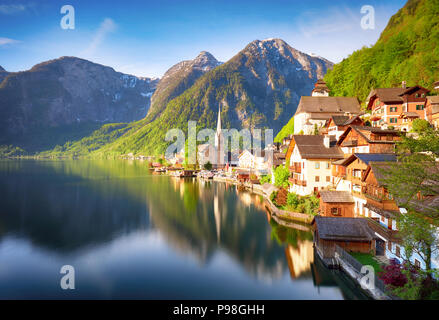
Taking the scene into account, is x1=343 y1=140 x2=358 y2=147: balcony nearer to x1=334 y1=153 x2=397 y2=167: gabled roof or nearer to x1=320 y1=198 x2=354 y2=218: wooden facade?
x1=334 y1=153 x2=397 y2=167: gabled roof

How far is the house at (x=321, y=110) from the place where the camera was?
248 feet

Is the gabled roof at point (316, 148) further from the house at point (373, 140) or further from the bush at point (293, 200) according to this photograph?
the bush at point (293, 200)

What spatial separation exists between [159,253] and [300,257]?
1599 cm

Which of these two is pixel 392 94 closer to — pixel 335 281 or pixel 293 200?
pixel 293 200

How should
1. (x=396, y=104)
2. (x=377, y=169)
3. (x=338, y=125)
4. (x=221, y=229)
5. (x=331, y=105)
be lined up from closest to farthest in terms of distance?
(x=377, y=169)
(x=221, y=229)
(x=338, y=125)
(x=396, y=104)
(x=331, y=105)

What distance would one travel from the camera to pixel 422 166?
19422 mm

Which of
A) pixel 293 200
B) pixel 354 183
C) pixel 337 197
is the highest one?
pixel 354 183

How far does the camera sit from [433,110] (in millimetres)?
48406

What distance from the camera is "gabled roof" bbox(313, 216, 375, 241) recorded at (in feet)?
89.5

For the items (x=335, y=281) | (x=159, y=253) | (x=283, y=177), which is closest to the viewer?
(x=335, y=281)

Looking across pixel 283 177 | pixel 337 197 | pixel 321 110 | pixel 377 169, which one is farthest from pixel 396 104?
pixel 377 169

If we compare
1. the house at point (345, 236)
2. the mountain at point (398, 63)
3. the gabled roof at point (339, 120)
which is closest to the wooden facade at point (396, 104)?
the gabled roof at point (339, 120)

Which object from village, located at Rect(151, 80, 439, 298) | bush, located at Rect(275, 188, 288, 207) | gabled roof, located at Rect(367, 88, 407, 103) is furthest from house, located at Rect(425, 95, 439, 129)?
bush, located at Rect(275, 188, 288, 207)
